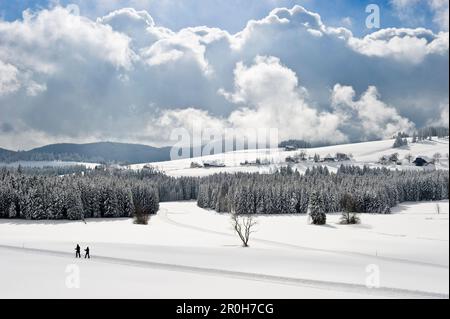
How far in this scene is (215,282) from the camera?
3325 centimetres

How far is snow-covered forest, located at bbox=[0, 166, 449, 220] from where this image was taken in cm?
9194

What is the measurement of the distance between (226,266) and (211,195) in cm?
10888

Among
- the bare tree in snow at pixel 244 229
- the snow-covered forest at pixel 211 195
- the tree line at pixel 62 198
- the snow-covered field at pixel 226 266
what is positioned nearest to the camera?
the snow-covered field at pixel 226 266

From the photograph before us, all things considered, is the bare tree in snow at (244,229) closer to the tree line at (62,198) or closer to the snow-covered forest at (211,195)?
the snow-covered forest at (211,195)

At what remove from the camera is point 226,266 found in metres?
42.0

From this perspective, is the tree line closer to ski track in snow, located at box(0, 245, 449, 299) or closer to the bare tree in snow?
the bare tree in snow

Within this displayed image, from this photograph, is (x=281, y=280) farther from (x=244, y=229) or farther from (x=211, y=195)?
(x=211, y=195)

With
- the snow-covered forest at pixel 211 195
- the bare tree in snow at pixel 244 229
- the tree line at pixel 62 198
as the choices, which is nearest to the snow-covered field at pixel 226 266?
the bare tree in snow at pixel 244 229

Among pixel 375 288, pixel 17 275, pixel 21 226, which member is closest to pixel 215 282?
pixel 375 288

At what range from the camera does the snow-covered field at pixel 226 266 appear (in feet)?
98.7

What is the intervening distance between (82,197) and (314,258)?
73279mm

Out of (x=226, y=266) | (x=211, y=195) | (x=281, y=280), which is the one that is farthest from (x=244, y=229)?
(x=211, y=195)

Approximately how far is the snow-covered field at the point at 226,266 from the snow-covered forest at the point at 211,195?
15084 mm
